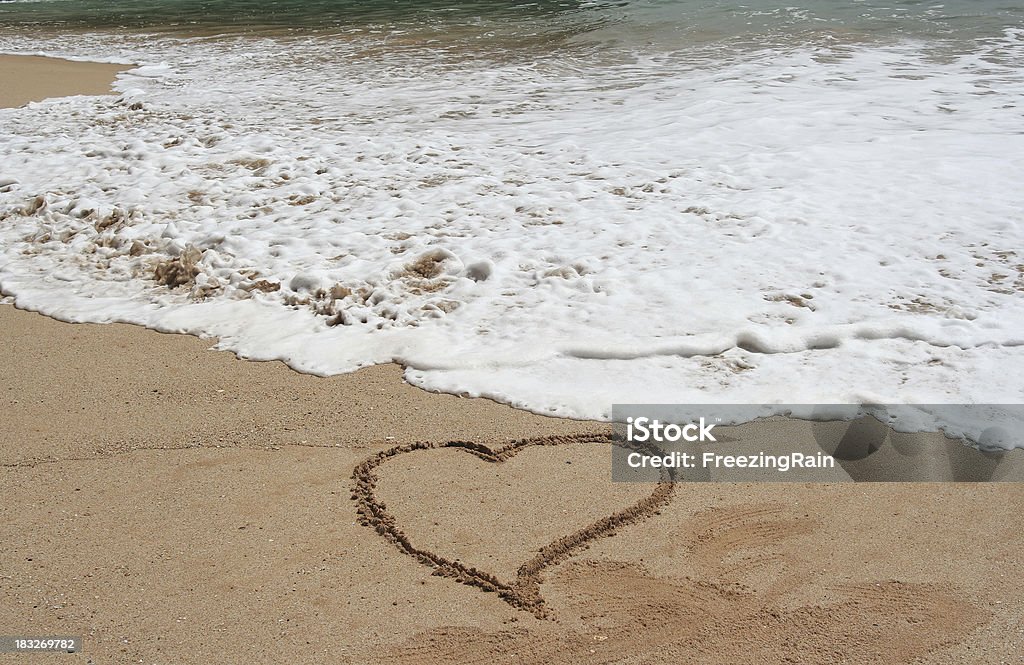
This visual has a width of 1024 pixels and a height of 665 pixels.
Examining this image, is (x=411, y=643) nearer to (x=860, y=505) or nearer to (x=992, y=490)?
(x=860, y=505)

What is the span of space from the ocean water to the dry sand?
50 cm

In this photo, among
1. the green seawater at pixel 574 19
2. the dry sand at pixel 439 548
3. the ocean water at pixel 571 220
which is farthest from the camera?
the green seawater at pixel 574 19

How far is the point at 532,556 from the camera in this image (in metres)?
2.75

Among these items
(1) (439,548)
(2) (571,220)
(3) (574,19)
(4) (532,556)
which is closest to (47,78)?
(3) (574,19)

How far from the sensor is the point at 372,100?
30.2ft

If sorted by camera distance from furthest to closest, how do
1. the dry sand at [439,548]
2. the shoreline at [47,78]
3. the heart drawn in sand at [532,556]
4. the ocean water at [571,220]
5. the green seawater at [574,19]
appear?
1. the green seawater at [574,19]
2. the shoreline at [47,78]
3. the ocean water at [571,220]
4. the heart drawn in sand at [532,556]
5. the dry sand at [439,548]

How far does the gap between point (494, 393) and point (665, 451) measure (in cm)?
78

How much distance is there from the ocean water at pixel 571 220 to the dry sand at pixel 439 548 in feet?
1.63

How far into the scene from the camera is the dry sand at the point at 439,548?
2.44 metres

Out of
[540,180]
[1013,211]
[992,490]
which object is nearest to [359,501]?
[992,490]

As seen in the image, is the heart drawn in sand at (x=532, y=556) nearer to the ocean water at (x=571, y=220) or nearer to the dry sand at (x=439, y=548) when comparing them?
the dry sand at (x=439, y=548)

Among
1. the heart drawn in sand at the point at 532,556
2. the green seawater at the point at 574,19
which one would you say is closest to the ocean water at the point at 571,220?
the heart drawn in sand at the point at 532,556

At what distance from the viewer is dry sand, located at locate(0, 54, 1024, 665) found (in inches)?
96.0

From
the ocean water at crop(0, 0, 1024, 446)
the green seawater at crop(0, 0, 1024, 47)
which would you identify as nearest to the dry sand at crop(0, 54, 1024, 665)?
the ocean water at crop(0, 0, 1024, 446)
